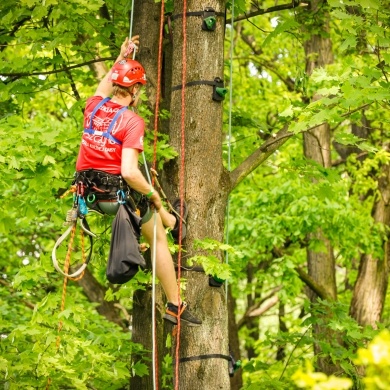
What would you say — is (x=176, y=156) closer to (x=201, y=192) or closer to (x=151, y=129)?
(x=201, y=192)

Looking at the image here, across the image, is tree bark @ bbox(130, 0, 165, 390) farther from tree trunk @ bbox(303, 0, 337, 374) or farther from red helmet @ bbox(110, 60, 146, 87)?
tree trunk @ bbox(303, 0, 337, 374)

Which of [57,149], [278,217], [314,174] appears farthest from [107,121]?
[278,217]

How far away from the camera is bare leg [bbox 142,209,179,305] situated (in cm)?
616

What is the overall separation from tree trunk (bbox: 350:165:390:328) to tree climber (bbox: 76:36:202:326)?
7.34 meters

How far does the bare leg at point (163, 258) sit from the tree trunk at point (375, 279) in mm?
7172

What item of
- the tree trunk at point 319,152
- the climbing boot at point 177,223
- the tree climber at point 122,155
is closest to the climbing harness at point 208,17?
the tree climber at point 122,155

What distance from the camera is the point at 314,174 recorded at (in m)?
8.52

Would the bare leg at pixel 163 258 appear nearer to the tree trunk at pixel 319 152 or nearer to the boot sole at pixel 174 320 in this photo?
the boot sole at pixel 174 320

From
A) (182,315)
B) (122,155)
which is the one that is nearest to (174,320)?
(182,315)

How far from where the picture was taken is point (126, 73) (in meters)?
5.94

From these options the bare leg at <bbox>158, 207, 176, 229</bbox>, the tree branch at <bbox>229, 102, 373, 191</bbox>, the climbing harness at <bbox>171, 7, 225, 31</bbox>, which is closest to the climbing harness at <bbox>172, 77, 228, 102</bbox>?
the climbing harness at <bbox>171, 7, 225, 31</bbox>

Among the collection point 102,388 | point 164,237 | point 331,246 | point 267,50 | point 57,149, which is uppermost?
point 267,50

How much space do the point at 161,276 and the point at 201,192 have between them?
0.77 metres

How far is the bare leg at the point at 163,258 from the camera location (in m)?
6.16
